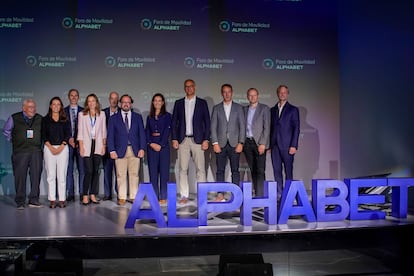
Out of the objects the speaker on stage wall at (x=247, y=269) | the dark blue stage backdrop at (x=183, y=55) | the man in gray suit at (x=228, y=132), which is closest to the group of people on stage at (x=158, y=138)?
the man in gray suit at (x=228, y=132)

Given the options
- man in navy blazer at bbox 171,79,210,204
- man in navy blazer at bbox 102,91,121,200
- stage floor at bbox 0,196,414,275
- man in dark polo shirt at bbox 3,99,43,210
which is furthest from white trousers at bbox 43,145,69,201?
man in navy blazer at bbox 171,79,210,204

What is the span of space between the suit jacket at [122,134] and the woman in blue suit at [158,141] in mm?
128

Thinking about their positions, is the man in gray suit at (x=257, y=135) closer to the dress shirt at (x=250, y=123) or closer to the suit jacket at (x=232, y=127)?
the dress shirt at (x=250, y=123)

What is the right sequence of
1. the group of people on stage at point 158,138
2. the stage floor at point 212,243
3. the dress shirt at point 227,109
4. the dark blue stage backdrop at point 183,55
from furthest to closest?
the dark blue stage backdrop at point 183,55 < the dress shirt at point 227,109 < the group of people on stage at point 158,138 < the stage floor at point 212,243

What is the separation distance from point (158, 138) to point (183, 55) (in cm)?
180

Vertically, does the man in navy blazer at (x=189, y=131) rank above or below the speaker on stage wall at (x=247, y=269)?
above

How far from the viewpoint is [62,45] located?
727cm

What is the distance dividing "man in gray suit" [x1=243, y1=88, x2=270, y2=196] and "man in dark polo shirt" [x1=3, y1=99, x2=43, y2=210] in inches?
102

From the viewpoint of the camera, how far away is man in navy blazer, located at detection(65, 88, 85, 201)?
21.2 feet

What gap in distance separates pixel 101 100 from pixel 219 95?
1797 mm

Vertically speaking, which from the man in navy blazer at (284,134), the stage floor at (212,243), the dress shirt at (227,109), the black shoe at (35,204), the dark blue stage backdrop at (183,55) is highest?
the dark blue stage backdrop at (183,55)

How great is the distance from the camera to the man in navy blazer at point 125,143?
619cm

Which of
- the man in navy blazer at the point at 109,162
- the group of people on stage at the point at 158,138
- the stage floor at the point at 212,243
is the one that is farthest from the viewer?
the man in navy blazer at the point at 109,162

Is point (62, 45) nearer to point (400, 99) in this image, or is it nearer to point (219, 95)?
point (219, 95)
